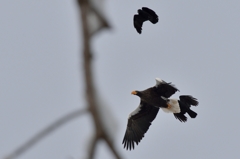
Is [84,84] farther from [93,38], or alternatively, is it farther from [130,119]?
[130,119]

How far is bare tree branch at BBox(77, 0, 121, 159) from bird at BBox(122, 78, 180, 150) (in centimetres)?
900

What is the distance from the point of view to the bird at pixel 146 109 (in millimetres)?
10070

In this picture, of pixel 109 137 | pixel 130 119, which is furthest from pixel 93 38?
pixel 130 119

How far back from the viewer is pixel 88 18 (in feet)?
3.05

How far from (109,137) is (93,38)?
0.62 ft

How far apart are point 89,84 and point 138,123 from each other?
34.7 feet

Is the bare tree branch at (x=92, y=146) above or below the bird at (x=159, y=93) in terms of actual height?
below

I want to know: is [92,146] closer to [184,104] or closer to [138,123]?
[184,104]

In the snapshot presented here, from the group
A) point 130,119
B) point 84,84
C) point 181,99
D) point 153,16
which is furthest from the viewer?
point 130,119

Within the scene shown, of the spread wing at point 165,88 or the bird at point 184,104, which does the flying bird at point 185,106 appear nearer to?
the bird at point 184,104

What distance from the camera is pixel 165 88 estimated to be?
9.95 meters

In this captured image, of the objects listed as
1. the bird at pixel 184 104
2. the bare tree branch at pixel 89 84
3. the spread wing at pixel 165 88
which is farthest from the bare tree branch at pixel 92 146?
the bird at pixel 184 104

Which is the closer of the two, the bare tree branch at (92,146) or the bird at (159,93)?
the bare tree branch at (92,146)

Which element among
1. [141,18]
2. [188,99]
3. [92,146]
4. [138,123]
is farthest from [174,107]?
[92,146]
